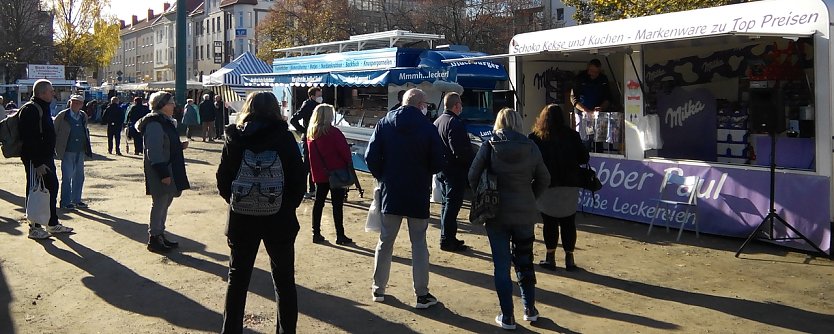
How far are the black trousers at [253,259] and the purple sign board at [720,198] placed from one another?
19.2ft

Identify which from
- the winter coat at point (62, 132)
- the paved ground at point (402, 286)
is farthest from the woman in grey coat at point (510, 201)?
the winter coat at point (62, 132)

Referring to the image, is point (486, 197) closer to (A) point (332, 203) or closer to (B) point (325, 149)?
(B) point (325, 149)

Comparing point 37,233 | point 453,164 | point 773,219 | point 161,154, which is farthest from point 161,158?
point 773,219

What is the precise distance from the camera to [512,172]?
17.6 feet

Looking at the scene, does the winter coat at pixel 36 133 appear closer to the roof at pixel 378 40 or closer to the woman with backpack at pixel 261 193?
the woman with backpack at pixel 261 193

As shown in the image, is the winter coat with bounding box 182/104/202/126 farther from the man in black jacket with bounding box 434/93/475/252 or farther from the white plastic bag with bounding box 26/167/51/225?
the man in black jacket with bounding box 434/93/475/252

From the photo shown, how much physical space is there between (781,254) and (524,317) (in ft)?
12.9

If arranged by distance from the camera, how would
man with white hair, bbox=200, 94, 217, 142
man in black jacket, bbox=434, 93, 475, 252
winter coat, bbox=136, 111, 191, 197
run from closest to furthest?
winter coat, bbox=136, 111, 191, 197
man in black jacket, bbox=434, 93, 475, 252
man with white hair, bbox=200, 94, 217, 142

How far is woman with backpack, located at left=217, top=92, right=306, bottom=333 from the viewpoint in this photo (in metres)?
4.51

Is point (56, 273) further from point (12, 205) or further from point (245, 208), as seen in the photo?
point (12, 205)

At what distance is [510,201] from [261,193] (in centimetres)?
177

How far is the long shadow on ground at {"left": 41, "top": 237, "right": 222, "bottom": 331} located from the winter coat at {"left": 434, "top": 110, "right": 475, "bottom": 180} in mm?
2957

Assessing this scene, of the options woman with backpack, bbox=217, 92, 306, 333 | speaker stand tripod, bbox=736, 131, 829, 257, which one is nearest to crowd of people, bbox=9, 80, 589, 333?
woman with backpack, bbox=217, 92, 306, 333

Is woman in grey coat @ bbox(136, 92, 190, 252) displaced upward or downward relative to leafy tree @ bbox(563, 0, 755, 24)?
downward
